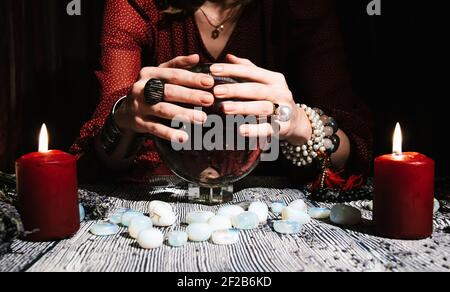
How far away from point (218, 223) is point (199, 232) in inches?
2.1

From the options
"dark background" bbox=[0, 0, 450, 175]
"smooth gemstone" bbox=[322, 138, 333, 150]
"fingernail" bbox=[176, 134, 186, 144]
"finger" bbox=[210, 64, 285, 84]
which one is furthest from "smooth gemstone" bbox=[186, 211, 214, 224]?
"dark background" bbox=[0, 0, 450, 175]

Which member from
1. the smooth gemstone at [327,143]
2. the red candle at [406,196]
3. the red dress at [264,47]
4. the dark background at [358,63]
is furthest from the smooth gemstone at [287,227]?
the dark background at [358,63]

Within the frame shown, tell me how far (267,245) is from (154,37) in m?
0.82

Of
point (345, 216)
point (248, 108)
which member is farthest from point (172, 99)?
point (345, 216)

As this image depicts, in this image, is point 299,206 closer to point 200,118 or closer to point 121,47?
point 200,118

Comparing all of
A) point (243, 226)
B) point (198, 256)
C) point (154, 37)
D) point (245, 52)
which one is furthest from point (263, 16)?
point (198, 256)

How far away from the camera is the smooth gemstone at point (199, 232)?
2.29 feet

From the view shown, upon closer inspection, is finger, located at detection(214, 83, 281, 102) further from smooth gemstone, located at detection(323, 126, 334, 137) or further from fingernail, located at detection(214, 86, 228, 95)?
smooth gemstone, located at detection(323, 126, 334, 137)

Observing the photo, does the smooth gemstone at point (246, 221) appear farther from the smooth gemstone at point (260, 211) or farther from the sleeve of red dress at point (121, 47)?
the sleeve of red dress at point (121, 47)

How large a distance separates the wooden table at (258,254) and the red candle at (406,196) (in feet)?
0.06

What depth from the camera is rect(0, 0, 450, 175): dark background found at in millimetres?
1427

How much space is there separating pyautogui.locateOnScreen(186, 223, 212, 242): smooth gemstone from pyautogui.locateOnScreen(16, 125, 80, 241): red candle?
178mm

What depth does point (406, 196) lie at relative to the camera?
70 cm
